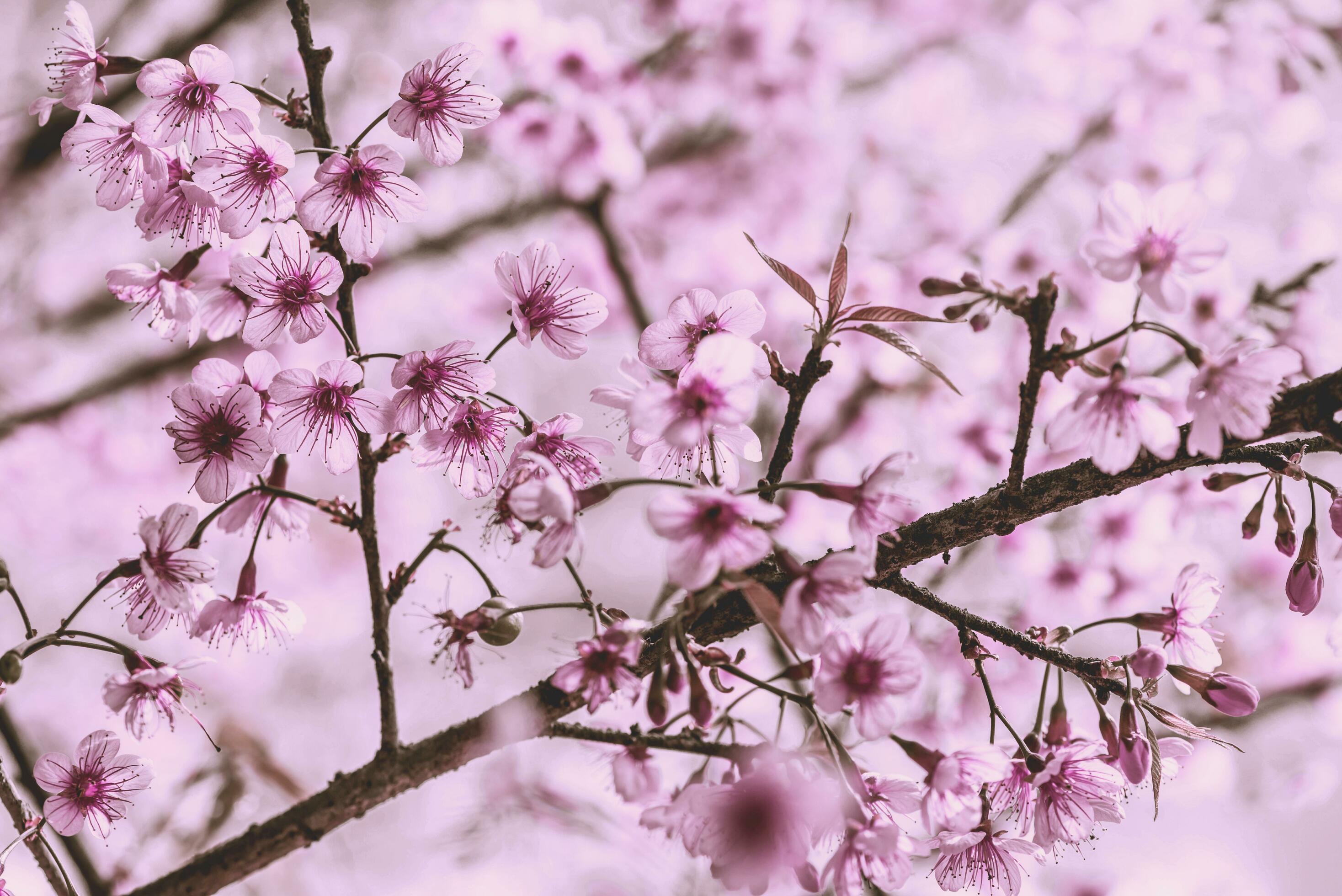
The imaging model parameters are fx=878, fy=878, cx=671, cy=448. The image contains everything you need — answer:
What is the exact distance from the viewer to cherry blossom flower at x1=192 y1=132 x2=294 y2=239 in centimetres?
99

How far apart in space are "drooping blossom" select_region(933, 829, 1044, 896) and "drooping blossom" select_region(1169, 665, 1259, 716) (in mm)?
262

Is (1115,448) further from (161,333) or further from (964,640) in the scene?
(161,333)

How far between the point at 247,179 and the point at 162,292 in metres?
0.19

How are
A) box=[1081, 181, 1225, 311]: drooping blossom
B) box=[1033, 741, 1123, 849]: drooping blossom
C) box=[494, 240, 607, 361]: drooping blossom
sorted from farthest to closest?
box=[494, 240, 607, 361]: drooping blossom, box=[1033, 741, 1123, 849]: drooping blossom, box=[1081, 181, 1225, 311]: drooping blossom

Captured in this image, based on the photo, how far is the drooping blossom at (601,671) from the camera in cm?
84

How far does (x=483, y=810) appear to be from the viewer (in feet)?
9.43

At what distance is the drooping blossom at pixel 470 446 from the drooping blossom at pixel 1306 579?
91 cm

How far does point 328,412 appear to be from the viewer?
1071 millimetres

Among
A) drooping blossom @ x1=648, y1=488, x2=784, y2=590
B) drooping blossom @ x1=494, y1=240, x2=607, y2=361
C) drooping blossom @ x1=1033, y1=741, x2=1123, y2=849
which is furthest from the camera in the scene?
drooping blossom @ x1=494, y1=240, x2=607, y2=361

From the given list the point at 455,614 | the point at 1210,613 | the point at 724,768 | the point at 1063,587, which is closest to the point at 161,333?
the point at 455,614

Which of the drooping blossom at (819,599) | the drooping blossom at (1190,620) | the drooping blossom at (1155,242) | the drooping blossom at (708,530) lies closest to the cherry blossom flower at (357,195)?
the drooping blossom at (708,530)

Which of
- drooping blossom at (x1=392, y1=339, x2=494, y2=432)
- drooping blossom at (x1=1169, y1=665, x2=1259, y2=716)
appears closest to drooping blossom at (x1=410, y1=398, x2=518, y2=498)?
drooping blossom at (x1=392, y1=339, x2=494, y2=432)

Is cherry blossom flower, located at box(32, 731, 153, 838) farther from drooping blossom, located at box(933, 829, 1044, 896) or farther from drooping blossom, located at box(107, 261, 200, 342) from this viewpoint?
drooping blossom, located at box(933, 829, 1044, 896)

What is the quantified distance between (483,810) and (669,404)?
8.06 feet
